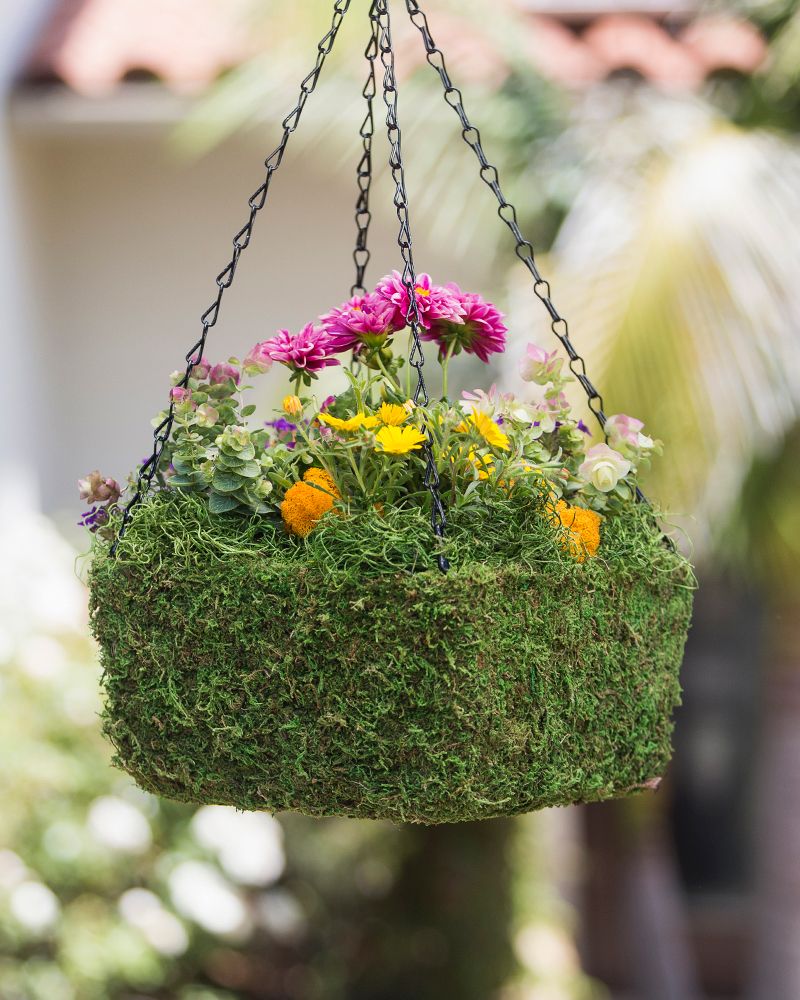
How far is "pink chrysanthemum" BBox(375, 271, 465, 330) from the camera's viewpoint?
1.36 metres

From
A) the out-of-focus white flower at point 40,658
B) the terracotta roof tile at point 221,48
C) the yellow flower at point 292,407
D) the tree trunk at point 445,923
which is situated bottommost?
the tree trunk at point 445,923

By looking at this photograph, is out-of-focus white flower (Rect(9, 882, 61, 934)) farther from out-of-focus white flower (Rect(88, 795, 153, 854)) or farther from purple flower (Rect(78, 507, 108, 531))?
purple flower (Rect(78, 507, 108, 531))

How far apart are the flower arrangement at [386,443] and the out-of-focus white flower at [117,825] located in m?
2.17

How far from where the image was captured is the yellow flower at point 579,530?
1.31m

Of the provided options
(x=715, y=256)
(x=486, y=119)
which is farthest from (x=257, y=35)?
(x=715, y=256)

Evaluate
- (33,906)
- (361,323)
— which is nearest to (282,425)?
(361,323)

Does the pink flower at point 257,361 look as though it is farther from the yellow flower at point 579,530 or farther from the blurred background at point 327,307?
the blurred background at point 327,307

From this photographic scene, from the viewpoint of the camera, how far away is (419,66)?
348 centimetres

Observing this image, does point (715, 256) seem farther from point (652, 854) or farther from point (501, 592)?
point (652, 854)

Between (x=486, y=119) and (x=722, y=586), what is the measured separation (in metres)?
3.06

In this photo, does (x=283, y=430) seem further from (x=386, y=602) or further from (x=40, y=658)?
(x=40, y=658)

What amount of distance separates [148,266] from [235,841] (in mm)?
2180

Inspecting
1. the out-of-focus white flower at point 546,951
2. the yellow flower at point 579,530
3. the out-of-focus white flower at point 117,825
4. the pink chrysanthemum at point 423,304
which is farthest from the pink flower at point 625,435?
the out-of-focus white flower at point 546,951

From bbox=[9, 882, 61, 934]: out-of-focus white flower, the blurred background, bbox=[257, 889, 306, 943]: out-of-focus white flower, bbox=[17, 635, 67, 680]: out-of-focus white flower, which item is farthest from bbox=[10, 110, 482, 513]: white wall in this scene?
bbox=[257, 889, 306, 943]: out-of-focus white flower
